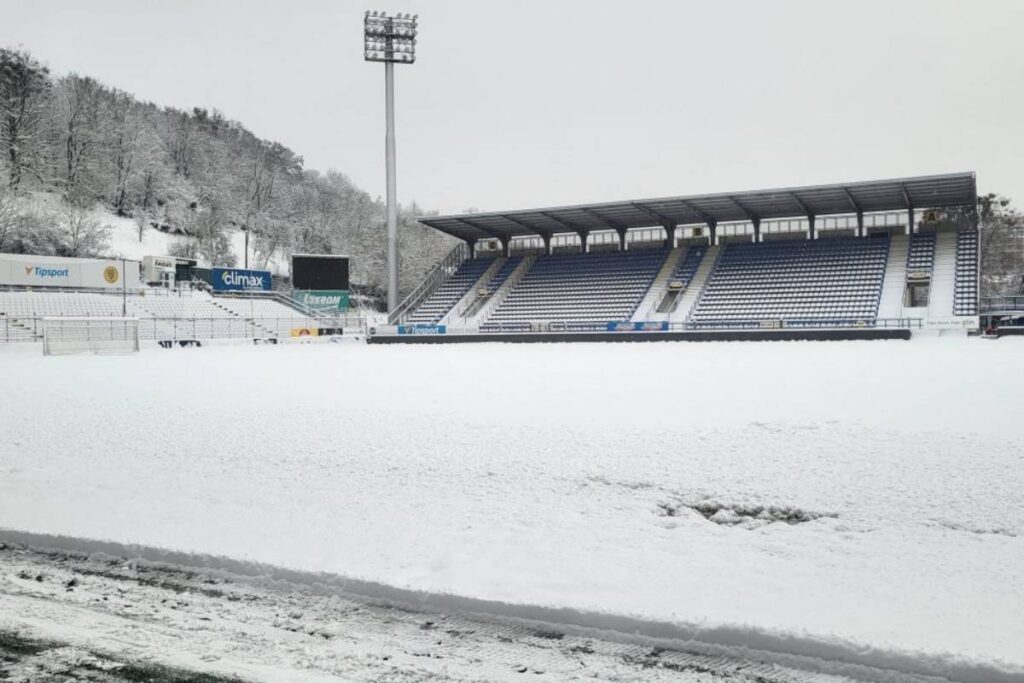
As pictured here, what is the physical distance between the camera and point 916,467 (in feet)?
21.5

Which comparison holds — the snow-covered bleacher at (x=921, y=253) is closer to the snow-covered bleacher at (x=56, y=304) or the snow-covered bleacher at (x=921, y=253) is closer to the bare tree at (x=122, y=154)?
the snow-covered bleacher at (x=56, y=304)

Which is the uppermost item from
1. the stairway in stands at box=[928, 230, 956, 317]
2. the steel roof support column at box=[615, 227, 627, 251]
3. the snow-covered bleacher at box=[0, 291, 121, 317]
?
the steel roof support column at box=[615, 227, 627, 251]

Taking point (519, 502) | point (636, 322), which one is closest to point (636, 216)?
point (636, 322)

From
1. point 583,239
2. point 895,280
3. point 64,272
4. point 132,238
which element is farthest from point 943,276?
point 132,238

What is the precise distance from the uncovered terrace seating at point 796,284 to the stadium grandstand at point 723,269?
10cm

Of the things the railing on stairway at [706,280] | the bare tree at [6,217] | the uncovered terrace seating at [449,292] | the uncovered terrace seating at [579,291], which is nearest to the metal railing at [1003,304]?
the railing on stairway at [706,280]

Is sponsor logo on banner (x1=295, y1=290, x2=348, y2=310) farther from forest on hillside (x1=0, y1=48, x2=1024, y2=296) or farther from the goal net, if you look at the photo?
forest on hillside (x1=0, y1=48, x2=1024, y2=296)

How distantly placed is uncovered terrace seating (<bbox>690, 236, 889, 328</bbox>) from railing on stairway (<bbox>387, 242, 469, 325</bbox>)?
1990cm

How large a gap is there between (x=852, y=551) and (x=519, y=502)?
2387 millimetres

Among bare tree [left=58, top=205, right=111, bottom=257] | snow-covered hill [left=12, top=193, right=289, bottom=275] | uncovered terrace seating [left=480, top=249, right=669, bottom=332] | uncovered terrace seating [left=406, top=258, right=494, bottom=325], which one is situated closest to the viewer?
uncovered terrace seating [left=480, top=249, right=669, bottom=332]

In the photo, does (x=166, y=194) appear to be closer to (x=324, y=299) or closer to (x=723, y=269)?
(x=324, y=299)

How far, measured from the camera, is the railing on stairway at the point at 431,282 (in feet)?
172

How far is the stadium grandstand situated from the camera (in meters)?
38.5

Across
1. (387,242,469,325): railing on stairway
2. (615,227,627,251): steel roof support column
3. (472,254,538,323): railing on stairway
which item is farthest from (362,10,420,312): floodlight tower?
(615,227,627,251): steel roof support column
